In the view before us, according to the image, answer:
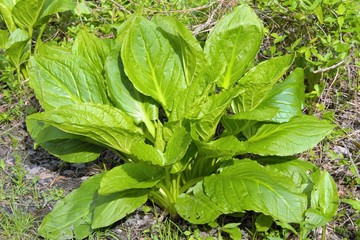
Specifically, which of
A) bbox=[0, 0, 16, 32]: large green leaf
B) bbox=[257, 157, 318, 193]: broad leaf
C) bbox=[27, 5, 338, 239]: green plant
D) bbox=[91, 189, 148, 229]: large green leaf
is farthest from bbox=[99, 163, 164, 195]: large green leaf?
bbox=[0, 0, 16, 32]: large green leaf

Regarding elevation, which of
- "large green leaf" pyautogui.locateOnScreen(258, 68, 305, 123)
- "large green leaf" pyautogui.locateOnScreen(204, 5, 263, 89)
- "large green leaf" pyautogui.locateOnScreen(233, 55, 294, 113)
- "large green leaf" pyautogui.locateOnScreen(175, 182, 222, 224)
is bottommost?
"large green leaf" pyautogui.locateOnScreen(175, 182, 222, 224)

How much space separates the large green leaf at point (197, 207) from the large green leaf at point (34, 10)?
2005 millimetres

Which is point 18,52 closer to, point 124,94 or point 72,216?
point 124,94

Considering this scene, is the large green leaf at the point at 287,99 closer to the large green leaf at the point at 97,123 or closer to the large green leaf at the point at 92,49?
the large green leaf at the point at 97,123

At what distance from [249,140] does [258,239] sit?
0.60m

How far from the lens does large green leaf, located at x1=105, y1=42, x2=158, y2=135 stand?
339 centimetres

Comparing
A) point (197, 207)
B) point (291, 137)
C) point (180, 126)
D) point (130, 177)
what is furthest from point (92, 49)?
point (291, 137)

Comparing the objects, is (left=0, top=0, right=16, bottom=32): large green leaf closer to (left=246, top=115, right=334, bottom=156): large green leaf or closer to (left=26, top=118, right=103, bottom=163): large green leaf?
(left=26, top=118, right=103, bottom=163): large green leaf

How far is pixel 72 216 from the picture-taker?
3.25 m

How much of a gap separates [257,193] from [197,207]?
0.39 metres

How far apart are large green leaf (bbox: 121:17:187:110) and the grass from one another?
762 mm

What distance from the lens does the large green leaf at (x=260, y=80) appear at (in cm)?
317

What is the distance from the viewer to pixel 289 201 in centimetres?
291

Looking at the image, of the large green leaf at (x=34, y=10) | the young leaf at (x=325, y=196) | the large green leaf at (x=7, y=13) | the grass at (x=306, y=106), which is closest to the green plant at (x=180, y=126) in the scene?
the young leaf at (x=325, y=196)
